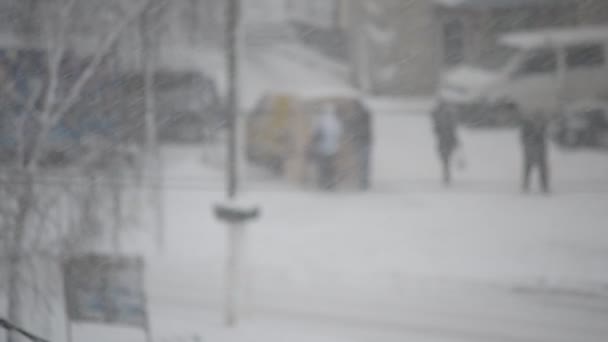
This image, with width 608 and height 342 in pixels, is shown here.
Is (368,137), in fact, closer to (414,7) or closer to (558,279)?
(558,279)

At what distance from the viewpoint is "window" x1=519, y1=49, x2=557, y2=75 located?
1486 centimetres

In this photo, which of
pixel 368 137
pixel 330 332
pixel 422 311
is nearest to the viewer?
pixel 330 332

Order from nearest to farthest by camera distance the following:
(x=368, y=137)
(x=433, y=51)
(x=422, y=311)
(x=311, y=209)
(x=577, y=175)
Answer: (x=422, y=311) → (x=311, y=209) → (x=368, y=137) → (x=577, y=175) → (x=433, y=51)

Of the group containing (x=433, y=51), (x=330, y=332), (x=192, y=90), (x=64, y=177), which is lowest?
(x=330, y=332)

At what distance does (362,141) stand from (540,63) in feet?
20.7

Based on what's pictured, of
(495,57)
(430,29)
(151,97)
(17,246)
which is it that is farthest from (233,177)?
(430,29)

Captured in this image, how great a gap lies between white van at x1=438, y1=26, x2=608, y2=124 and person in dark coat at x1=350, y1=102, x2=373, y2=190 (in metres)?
4.11

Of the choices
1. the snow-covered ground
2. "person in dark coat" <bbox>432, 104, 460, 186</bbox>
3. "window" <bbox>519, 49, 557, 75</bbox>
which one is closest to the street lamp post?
the snow-covered ground

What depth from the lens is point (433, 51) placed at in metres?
21.2

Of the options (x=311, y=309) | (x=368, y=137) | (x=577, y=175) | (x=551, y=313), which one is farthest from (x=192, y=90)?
(x=551, y=313)

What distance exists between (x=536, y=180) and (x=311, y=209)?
14.2 ft

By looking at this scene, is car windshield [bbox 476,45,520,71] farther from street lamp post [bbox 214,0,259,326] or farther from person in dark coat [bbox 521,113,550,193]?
street lamp post [bbox 214,0,259,326]

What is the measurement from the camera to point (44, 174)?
6.15 metres

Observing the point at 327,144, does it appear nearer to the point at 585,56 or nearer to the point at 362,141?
the point at 362,141
